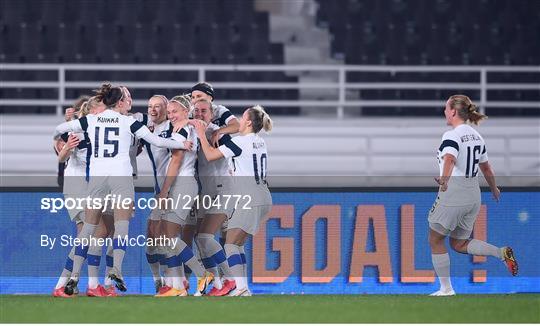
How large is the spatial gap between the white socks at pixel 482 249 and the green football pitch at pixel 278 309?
1.09 ft

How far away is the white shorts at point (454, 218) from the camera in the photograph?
10.3 metres

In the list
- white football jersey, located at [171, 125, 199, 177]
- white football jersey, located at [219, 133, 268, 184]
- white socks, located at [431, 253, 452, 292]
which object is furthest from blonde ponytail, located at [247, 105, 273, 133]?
white socks, located at [431, 253, 452, 292]

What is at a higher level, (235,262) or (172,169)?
(172,169)

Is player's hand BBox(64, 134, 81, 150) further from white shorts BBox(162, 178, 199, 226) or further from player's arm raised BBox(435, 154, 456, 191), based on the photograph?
player's arm raised BBox(435, 154, 456, 191)

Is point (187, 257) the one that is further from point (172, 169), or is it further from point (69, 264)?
point (69, 264)

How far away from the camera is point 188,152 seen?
33.6ft

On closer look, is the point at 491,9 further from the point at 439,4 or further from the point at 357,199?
the point at 357,199

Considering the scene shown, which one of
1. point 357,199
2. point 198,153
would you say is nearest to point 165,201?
point 198,153

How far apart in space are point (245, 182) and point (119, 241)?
3.43ft

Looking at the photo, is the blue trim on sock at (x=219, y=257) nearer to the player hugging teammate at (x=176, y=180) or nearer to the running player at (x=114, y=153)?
the player hugging teammate at (x=176, y=180)

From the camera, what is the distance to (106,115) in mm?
10094

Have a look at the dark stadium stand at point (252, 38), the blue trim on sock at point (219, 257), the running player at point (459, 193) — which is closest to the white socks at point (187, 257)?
the blue trim on sock at point (219, 257)

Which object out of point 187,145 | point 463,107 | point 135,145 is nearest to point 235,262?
point 187,145

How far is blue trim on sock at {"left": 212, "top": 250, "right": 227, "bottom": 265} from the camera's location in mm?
10422
